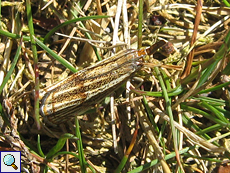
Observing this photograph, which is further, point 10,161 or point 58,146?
point 10,161

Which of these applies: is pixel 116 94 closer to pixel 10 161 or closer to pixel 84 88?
pixel 84 88

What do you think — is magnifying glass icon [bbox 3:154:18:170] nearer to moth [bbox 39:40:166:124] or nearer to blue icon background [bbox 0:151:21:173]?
blue icon background [bbox 0:151:21:173]

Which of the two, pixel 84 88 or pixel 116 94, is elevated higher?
pixel 84 88

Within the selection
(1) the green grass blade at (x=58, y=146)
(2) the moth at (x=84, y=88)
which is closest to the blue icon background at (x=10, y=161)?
(1) the green grass blade at (x=58, y=146)

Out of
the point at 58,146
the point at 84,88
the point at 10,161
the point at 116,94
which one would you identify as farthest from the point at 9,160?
the point at 116,94

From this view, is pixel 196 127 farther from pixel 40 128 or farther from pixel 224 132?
pixel 40 128

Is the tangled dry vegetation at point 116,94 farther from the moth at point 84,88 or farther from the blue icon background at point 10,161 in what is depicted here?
the moth at point 84,88
